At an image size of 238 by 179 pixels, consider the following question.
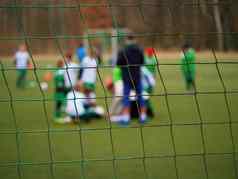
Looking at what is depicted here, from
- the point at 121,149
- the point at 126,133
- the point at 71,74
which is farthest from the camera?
the point at 71,74

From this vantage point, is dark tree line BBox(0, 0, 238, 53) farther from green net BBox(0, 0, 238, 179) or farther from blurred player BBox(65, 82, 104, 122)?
blurred player BBox(65, 82, 104, 122)

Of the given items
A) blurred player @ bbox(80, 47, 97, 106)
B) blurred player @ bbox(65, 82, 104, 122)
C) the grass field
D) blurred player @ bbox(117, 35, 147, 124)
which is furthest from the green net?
blurred player @ bbox(80, 47, 97, 106)

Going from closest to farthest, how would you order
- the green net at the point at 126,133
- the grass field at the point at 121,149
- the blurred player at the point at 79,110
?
the green net at the point at 126,133 < the grass field at the point at 121,149 < the blurred player at the point at 79,110

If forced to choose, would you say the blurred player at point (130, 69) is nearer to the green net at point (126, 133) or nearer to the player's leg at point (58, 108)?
the green net at point (126, 133)

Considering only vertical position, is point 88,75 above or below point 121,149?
above

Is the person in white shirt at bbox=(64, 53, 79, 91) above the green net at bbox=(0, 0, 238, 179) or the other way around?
above

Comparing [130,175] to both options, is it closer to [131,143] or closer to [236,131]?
[131,143]

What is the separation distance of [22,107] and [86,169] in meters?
5.33

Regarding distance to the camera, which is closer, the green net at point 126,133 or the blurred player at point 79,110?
the green net at point 126,133

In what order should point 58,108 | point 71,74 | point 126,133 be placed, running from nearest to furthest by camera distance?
point 126,133
point 58,108
point 71,74

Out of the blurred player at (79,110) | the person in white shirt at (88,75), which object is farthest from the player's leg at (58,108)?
the person in white shirt at (88,75)

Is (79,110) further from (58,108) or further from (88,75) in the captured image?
(88,75)

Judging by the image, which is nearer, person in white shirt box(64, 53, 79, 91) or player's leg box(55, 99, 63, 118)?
person in white shirt box(64, 53, 79, 91)

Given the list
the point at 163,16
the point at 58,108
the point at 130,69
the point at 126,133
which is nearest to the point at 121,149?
the point at 126,133
